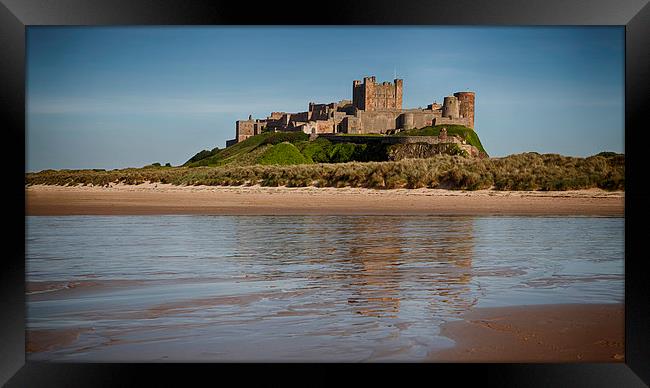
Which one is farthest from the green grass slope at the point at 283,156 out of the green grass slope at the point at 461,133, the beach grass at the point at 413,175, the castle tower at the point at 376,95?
the green grass slope at the point at 461,133

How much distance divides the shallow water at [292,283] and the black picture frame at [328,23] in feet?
0.79

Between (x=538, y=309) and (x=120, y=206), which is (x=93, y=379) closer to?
(x=538, y=309)

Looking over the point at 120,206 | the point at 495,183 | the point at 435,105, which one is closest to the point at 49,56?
the point at 120,206

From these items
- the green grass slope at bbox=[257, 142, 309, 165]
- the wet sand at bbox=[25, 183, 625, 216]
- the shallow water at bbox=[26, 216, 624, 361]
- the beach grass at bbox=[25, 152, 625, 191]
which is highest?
the green grass slope at bbox=[257, 142, 309, 165]

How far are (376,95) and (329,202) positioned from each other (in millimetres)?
22472

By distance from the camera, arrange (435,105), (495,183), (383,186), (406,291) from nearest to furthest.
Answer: (406,291)
(495,183)
(383,186)
(435,105)

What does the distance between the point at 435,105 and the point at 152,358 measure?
1474 inches

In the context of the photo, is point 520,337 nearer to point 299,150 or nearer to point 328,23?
point 328,23

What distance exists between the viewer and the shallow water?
3928mm

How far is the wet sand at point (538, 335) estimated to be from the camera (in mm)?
3703

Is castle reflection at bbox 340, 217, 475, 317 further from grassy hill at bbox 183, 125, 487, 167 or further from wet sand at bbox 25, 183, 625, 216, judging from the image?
grassy hill at bbox 183, 125, 487, 167

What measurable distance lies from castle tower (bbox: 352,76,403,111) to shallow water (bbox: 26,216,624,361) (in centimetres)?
2293

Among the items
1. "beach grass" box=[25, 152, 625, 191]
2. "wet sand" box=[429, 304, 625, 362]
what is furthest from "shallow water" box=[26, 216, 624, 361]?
"beach grass" box=[25, 152, 625, 191]
